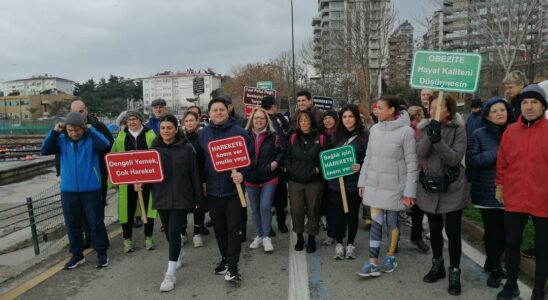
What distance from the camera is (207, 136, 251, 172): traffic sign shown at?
15.1 ft

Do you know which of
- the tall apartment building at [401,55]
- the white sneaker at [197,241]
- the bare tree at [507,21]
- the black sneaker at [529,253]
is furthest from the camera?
the tall apartment building at [401,55]

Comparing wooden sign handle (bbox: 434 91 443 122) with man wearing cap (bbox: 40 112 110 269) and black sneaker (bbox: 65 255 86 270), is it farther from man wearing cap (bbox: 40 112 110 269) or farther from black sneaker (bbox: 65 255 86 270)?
black sneaker (bbox: 65 255 86 270)

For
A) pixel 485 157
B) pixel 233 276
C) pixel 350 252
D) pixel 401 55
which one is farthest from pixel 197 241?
pixel 401 55

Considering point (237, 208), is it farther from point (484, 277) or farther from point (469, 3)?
point (469, 3)

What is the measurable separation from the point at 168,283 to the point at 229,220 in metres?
0.93

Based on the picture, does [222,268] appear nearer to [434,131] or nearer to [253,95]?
[434,131]

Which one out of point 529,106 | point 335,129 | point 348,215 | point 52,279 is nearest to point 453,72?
point 529,106

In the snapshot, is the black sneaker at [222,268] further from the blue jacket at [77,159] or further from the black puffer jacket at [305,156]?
the blue jacket at [77,159]

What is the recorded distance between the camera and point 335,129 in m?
5.62

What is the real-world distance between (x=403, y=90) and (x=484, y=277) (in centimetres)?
3649

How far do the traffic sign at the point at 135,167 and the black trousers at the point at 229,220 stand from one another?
682 mm

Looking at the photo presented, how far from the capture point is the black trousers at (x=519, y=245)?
367cm

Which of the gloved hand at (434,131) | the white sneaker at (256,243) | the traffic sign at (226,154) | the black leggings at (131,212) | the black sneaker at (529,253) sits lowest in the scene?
the white sneaker at (256,243)

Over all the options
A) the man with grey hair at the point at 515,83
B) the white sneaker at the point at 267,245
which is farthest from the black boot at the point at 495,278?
the white sneaker at the point at 267,245
